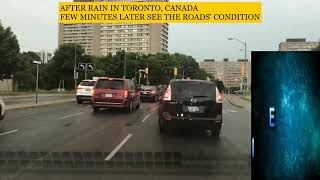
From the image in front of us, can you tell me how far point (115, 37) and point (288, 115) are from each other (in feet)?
358

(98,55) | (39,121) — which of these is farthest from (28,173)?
(98,55)

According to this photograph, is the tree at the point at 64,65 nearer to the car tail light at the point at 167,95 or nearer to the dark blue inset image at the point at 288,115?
the car tail light at the point at 167,95

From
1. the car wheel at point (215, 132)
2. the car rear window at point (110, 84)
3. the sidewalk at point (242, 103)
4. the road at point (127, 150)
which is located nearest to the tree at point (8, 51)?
the sidewalk at point (242, 103)

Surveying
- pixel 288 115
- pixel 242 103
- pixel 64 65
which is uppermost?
pixel 64 65

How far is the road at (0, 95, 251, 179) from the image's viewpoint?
8531 millimetres

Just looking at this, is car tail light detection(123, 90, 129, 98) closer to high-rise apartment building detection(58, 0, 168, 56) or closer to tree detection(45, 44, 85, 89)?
high-rise apartment building detection(58, 0, 168, 56)

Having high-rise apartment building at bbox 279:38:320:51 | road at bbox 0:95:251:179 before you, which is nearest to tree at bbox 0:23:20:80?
high-rise apartment building at bbox 279:38:320:51

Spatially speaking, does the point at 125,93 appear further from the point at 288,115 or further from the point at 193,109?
the point at 288,115

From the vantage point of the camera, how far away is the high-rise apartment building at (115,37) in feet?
325

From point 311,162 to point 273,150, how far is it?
0.23 m

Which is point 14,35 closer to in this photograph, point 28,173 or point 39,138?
point 39,138

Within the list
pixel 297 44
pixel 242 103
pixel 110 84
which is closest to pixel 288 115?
pixel 110 84

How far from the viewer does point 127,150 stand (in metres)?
11.4

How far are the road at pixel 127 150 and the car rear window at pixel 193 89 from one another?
121 centimetres
